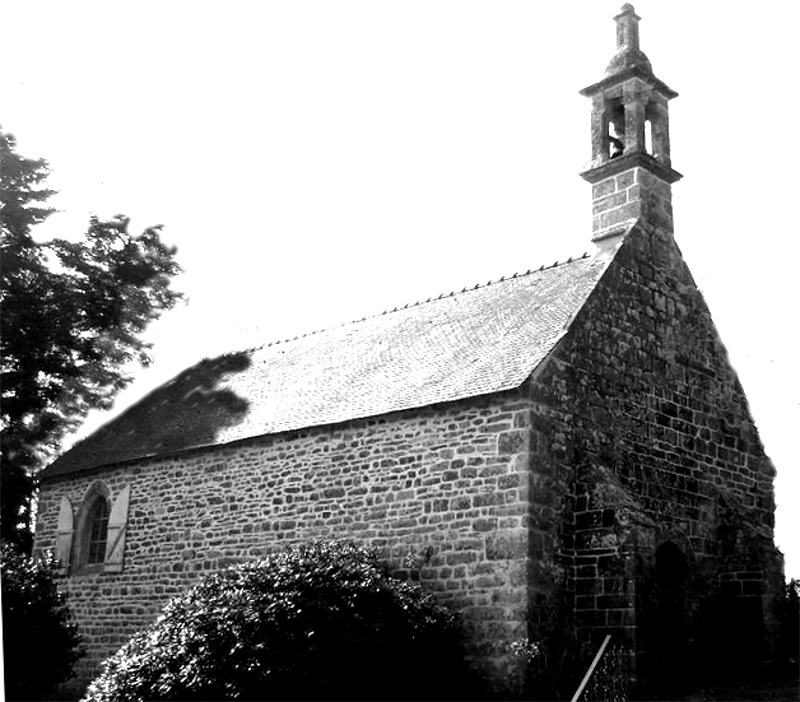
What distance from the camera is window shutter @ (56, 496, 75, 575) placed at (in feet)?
63.2

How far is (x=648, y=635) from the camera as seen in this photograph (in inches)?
517

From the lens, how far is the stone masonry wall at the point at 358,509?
13.2 metres

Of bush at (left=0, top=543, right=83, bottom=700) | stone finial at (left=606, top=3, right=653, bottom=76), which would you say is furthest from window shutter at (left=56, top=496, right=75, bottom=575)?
stone finial at (left=606, top=3, right=653, bottom=76)

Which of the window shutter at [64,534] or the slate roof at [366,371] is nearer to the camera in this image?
the slate roof at [366,371]

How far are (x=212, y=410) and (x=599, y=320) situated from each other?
797 centimetres

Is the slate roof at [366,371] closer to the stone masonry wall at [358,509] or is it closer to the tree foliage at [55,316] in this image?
the stone masonry wall at [358,509]

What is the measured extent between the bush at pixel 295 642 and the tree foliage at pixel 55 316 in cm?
659

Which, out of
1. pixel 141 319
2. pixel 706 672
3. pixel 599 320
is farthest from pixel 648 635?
pixel 141 319

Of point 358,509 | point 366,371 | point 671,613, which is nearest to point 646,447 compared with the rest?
point 671,613

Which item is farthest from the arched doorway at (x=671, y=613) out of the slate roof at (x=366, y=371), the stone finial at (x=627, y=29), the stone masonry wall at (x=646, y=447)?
the stone finial at (x=627, y=29)

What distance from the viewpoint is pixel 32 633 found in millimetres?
15094

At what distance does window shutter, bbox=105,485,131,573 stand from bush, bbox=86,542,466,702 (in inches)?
210

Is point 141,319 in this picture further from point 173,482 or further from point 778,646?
point 778,646

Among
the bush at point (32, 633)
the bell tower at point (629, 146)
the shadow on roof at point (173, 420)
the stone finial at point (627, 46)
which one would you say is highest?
the stone finial at point (627, 46)
